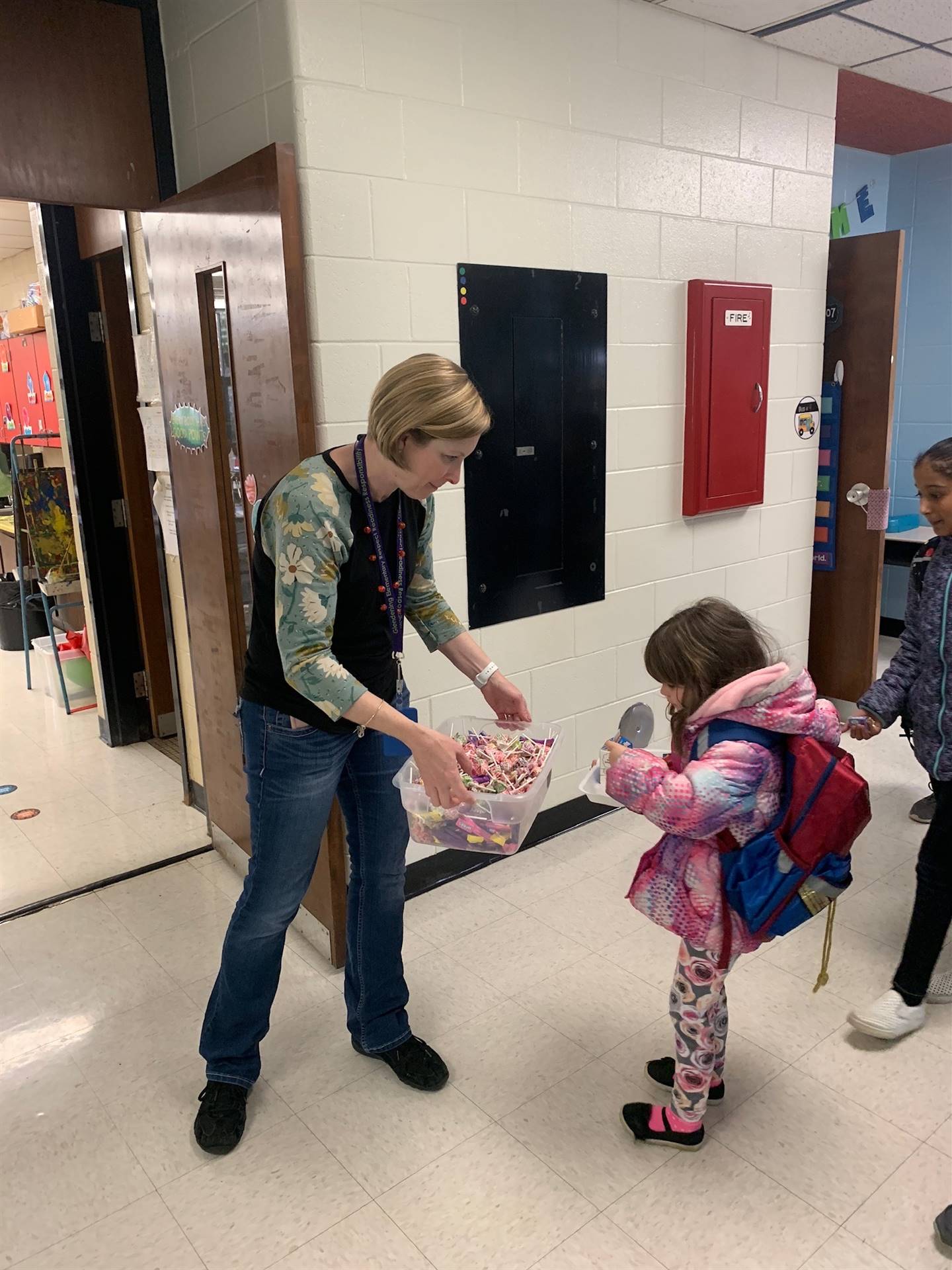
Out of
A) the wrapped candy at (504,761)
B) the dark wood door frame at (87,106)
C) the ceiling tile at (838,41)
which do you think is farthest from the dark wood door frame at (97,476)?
the ceiling tile at (838,41)

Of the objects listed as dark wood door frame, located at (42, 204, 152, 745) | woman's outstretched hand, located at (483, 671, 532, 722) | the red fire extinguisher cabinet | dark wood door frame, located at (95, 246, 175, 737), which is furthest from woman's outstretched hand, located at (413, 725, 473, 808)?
dark wood door frame, located at (42, 204, 152, 745)

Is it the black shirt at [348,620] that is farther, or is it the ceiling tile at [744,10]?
the ceiling tile at [744,10]

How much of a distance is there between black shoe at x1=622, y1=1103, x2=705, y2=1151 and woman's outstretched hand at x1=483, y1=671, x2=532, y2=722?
2.74ft

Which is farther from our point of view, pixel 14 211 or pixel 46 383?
pixel 46 383

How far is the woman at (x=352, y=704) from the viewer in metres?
1.60

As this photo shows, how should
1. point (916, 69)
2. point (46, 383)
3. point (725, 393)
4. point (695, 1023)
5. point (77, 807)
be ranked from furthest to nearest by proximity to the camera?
point (46, 383) < point (916, 69) < point (77, 807) < point (725, 393) < point (695, 1023)

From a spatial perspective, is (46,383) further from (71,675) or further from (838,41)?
(838,41)

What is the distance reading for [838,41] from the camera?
331 centimetres

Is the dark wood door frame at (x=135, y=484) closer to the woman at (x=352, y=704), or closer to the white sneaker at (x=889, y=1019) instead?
the woman at (x=352, y=704)

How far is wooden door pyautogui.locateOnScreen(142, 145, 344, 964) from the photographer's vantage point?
2135mm

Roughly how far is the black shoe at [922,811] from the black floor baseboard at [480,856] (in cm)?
107

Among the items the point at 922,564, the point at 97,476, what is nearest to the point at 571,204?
the point at 922,564

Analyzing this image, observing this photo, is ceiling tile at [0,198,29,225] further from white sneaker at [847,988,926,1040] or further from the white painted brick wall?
white sneaker at [847,988,926,1040]

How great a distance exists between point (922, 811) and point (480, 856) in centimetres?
158
